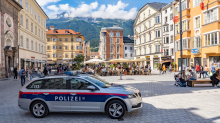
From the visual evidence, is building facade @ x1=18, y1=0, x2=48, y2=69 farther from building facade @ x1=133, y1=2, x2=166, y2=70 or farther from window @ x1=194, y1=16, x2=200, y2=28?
window @ x1=194, y1=16, x2=200, y2=28

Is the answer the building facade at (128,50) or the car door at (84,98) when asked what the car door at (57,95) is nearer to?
the car door at (84,98)

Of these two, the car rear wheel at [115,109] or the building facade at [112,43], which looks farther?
the building facade at [112,43]

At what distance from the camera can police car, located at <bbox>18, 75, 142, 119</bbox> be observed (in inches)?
240

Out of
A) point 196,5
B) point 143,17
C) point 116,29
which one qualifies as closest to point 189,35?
point 196,5

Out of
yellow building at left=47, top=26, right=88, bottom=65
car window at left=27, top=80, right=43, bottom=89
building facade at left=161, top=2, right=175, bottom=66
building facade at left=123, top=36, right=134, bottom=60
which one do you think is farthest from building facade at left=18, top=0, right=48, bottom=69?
building facade at left=123, top=36, right=134, bottom=60

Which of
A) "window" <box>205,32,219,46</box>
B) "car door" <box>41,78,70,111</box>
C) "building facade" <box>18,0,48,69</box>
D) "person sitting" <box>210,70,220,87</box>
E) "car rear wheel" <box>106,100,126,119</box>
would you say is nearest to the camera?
"car rear wheel" <box>106,100,126,119</box>

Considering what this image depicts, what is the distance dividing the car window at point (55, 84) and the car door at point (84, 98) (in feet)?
1.26

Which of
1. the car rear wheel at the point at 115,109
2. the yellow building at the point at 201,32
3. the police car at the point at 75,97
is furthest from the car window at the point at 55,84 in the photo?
the yellow building at the point at 201,32

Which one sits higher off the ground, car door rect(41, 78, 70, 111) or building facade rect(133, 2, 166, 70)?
building facade rect(133, 2, 166, 70)

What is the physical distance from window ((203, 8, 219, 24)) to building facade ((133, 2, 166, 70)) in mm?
17750

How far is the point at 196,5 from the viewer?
31.3 m

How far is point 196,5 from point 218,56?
34.0ft

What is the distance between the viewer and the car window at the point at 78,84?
6.34 metres

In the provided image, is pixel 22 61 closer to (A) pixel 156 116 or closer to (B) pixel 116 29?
(A) pixel 156 116
